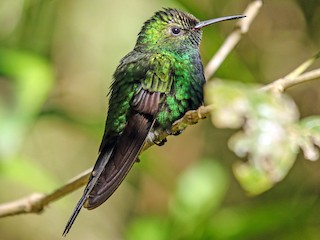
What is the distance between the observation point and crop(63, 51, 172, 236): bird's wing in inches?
81.0

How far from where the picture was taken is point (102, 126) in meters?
2.90

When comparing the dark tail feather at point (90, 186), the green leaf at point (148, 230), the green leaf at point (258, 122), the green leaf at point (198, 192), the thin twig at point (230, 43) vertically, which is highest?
the green leaf at point (258, 122)

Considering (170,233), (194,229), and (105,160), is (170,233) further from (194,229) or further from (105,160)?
(105,160)

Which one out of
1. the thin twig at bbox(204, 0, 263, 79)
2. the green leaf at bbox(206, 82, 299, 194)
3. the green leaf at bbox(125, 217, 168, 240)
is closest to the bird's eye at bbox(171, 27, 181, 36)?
the thin twig at bbox(204, 0, 263, 79)

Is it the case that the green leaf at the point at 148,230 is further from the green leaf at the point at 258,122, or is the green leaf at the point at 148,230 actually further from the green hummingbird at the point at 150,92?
the green leaf at the point at 258,122

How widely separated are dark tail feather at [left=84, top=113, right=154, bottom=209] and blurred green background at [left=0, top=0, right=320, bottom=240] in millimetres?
498

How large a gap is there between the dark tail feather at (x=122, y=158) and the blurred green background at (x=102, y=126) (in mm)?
498

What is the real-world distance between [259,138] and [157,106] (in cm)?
121

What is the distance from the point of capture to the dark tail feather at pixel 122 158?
1997 millimetres

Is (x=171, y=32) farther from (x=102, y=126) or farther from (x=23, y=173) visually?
(x=23, y=173)

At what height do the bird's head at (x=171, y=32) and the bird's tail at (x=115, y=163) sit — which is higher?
the bird's head at (x=171, y=32)

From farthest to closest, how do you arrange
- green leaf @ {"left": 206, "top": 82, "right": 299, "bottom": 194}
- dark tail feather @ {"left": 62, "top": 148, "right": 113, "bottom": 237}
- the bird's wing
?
the bird's wing, dark tail feather @ {"left": 62, "top": 148, "right": 113, "bottom": 237}, green leaf @ {"left": 206, "top": 82, "right": 299, "bottom": 194}

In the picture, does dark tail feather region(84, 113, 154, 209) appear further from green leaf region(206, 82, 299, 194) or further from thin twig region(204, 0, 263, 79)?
green leaf region(206, 82, 299, 194)

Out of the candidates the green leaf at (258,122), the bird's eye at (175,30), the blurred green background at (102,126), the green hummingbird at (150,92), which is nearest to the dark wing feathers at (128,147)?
the green hummingbird at (150,92)
